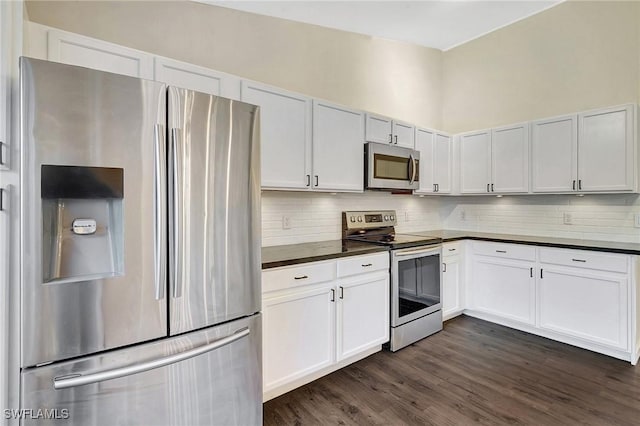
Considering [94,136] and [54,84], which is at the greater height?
[54,84]

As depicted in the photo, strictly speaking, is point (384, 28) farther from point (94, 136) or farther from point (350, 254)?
point (94, 136)

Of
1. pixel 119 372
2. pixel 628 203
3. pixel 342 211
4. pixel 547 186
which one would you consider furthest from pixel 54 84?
pixel 628 203

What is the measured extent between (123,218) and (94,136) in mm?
321

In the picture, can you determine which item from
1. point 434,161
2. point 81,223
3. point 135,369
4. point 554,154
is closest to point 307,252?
point 135,369

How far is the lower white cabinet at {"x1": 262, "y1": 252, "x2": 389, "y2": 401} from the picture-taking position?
2.01 meters

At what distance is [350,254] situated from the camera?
2396 millimetres

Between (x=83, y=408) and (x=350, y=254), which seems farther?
(x=350, y=254)

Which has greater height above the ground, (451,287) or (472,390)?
(451,287)

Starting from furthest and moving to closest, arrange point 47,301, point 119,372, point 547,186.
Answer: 1. point 547,186
2. point 119,372
3. point 47,301

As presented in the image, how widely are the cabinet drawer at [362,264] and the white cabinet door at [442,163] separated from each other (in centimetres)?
152

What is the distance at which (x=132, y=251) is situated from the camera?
1.26m

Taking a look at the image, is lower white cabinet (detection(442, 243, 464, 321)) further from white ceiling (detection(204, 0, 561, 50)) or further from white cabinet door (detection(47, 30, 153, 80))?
white cabinet door (detection(47, 30, 153, 80))

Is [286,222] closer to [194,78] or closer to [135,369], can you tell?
[194,78]

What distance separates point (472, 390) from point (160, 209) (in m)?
2.31
